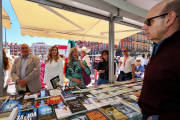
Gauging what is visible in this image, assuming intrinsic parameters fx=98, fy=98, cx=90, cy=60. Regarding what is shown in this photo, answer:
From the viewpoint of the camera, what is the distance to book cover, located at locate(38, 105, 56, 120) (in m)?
0.75

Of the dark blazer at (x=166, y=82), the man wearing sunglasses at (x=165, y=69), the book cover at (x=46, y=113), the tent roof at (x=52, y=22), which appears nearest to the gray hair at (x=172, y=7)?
the man wearing sunglasses at (x=165, y=69)

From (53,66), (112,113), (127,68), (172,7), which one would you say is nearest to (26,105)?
(112,113)

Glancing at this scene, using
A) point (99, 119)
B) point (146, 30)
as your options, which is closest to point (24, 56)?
point (99, 119)

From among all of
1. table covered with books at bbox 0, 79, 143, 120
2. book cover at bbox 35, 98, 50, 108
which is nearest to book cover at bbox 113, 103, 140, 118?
table covered with books at bbox 0, 79, 143, 120

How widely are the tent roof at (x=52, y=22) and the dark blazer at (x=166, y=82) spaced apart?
1.66 meters

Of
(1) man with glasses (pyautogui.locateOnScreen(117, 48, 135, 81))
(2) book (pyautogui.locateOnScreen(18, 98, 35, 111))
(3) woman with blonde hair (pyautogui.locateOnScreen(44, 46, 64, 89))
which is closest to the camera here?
(2) book (pyautogui.locateOnScreen(18, 98, 35, 111))

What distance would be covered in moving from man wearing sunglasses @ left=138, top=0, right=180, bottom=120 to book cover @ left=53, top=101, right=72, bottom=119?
0.58 metres

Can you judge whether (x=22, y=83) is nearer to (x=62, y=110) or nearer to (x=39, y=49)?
(x=62, y=110)

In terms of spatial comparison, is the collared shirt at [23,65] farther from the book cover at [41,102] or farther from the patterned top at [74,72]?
the book cover at [41,102]

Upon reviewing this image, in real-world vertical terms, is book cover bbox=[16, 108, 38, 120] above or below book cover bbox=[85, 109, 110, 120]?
above

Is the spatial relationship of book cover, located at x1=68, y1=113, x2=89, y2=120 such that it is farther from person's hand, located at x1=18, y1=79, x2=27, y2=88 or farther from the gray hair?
person's hand, located at x1=18, y1=79, x2=27, y2=88

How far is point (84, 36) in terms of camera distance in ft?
12.9

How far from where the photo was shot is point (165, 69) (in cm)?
54

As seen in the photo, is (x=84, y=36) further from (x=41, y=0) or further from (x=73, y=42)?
(x=41, y=0)
